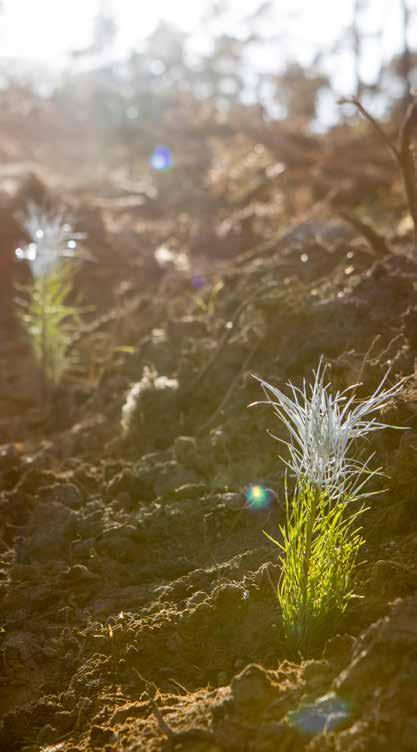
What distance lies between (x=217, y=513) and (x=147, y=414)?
1.49 metres

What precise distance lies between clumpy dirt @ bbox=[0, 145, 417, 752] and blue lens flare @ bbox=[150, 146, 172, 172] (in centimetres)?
1283

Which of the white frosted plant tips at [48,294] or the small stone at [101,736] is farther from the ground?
the white frosted plant tips at [48,294]

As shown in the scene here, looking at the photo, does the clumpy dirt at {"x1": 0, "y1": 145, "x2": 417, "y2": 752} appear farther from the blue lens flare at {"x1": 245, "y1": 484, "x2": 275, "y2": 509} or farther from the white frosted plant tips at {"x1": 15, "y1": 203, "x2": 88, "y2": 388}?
the white frosted plant tips at {"x1": 15, "y1": 203, "x2": 88, "y2": 388}

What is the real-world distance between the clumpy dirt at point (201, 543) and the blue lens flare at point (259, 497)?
0.08ft

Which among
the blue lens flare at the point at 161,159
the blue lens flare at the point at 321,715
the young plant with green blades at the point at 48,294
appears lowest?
the blue lens flare at the point at 321,715

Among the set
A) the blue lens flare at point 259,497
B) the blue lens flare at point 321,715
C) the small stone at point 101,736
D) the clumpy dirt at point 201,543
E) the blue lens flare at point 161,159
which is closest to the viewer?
the blue lens flare at point 321,715

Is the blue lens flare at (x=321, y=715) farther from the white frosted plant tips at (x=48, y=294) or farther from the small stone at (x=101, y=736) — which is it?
the white frosted plant tips at (x=48, y=294)

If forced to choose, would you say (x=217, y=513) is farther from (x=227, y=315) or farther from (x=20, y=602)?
(x=227, y=315)

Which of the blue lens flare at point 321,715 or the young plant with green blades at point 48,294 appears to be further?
the young plant with green blades at point 48,294

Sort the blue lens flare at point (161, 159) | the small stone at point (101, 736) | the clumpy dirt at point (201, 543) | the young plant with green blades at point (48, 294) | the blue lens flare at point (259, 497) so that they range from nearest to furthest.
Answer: the clumpy dirt at point (201, 543)
the small stone at point (101, 736)
the blue lens flare at point (259, 497)
the young plant with green blades at point (48, 294)
the blue lens flare at point (161, 159)

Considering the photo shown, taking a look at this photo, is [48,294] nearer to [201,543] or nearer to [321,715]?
[201,543]

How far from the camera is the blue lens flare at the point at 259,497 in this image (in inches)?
146

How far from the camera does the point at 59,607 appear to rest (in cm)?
346

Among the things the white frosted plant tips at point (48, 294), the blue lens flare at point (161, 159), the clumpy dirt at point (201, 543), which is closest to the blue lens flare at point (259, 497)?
the clumpy dirt at point (201, 543)
